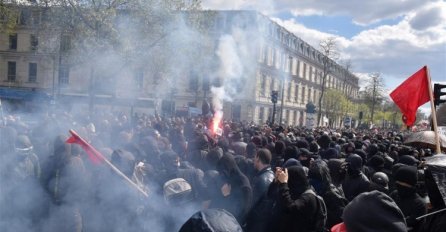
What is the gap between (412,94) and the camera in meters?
5.75

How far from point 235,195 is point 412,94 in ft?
10.6

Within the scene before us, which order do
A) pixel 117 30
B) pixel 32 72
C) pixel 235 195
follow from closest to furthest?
pixel 235 195
pixel 117 30
pixel 32 72

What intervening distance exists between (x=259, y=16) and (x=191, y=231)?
25.1m

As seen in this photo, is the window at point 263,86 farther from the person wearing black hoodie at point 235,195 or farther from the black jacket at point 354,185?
the person wearing black hoodie at point 235,195

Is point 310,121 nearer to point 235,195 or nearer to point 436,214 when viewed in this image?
point 235,195

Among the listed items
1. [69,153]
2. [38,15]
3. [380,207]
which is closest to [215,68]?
[38,15]

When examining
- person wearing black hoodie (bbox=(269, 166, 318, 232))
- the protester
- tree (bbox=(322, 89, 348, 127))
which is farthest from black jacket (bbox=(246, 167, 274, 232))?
tree (bbox=(322, 89, 348, 127))

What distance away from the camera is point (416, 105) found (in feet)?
18.9

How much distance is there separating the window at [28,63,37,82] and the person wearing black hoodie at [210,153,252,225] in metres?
42.6

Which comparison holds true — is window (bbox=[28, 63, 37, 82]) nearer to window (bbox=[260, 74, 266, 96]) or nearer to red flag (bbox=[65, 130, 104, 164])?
window (bbox=[260, 74, 266, 96])

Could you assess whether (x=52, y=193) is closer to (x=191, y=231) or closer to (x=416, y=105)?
(x=191, y=231)

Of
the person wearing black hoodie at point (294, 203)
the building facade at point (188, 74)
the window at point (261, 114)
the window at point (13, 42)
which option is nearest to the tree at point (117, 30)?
the building facade at point (188, 74)

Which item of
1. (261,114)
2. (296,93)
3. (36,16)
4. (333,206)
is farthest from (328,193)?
(296,93)

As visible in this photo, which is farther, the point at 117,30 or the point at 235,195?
the point at 117,30
